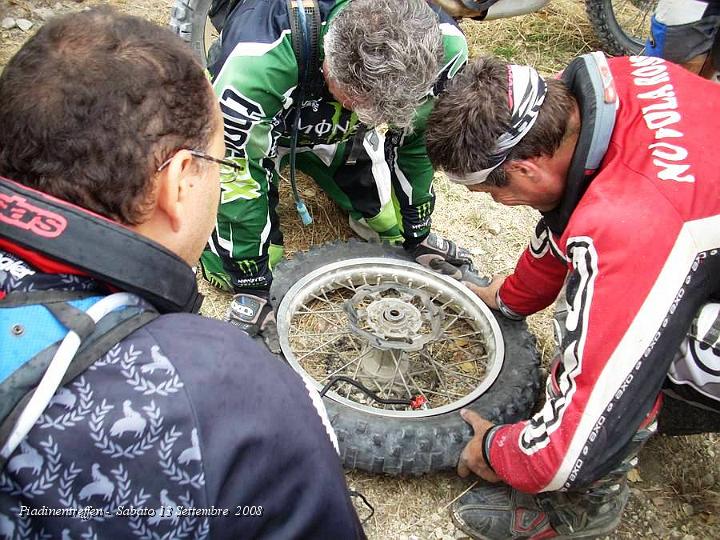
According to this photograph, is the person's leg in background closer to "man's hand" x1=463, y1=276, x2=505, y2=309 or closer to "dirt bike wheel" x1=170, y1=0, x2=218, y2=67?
"man's hand" x1=463, y1=276, x2=505, y2=309

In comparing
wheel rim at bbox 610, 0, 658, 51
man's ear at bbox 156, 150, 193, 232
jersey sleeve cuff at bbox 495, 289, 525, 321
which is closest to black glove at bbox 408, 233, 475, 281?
jersey sleeve cuff at bbox 495, 289, 525, 321

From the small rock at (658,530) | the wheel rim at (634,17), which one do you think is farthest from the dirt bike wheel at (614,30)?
the small rock at (658,530)

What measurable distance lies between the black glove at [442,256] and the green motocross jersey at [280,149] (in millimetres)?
64

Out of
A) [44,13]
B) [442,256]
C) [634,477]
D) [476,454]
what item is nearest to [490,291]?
[442,256]

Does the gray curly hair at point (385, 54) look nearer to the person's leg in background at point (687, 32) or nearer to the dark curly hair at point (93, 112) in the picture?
the dark curly hair at point (93, 112)

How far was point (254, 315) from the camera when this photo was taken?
2.89m

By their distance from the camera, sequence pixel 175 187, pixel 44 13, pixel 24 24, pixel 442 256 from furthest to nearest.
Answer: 1. pixel 44 13
2. pixel 24 24
3. pixel 442 256
4. pixel 175 187

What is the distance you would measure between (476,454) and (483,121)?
4.01 ft

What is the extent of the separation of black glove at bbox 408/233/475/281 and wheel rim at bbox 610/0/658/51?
3055 mm

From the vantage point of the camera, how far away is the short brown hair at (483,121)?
2047 millimetres

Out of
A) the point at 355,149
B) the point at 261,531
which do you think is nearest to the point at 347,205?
the point at 355,149

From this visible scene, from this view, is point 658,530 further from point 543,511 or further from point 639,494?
point 543,511

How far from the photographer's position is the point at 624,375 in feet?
5.88

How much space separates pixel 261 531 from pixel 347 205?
8.37ft
